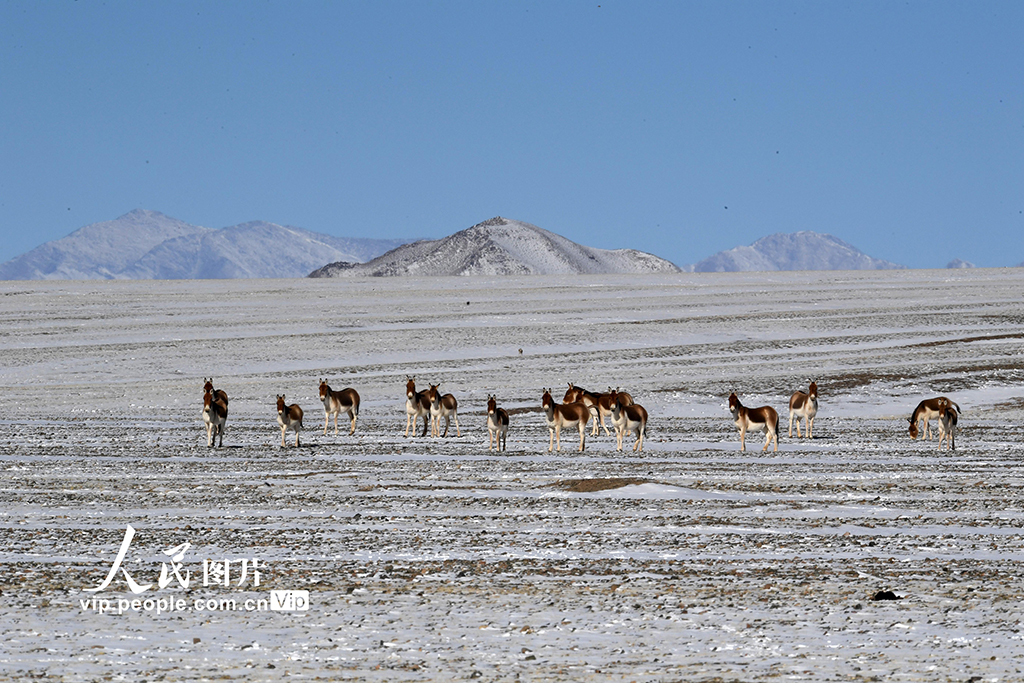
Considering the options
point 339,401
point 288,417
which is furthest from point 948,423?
point 339,401

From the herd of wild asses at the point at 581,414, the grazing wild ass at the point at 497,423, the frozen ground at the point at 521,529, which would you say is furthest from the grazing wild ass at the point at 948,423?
the grazing wild ass at the point at 497,423

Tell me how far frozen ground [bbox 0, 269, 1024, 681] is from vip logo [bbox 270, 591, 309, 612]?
15cm

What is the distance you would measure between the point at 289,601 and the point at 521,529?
456 centimetres

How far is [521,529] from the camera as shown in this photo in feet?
47.4

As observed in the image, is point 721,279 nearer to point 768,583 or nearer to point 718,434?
point 718,434

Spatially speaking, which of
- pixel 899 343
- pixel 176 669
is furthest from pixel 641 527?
pixel 899 343

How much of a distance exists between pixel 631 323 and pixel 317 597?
45.7 metres

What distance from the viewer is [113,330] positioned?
53.9m

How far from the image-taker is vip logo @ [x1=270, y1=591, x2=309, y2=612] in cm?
1017

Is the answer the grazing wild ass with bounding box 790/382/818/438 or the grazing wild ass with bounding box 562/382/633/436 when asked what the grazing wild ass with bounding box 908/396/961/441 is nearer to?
the grazing wild ass with bounding box 790/382/818/438

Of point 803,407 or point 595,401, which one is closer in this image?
point 803,407

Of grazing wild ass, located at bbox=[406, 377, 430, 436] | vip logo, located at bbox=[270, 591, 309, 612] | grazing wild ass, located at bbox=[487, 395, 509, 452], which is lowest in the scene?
vip logo, located at bbox=[270, 591, 309, 612]

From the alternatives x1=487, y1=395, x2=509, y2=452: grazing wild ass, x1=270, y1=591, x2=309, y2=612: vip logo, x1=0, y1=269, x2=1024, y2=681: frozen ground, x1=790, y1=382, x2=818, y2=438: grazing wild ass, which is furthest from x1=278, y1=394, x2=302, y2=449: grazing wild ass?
x1=270, y1=591, x2=309, y2=612: vip logo

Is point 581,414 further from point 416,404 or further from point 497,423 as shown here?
point 416,404
